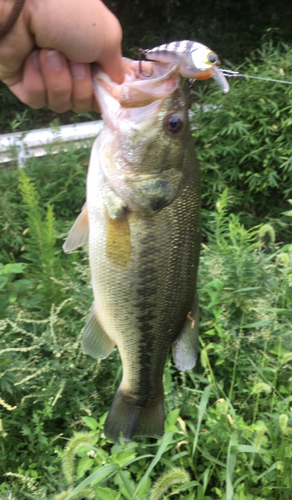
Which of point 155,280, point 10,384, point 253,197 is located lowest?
point 253,197

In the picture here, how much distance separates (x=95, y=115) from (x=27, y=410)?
3.75 m

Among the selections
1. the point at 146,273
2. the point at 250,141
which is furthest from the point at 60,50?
the point at 250,141

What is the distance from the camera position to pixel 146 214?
1096 mm

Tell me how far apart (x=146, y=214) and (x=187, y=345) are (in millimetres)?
476

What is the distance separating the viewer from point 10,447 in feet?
6.20

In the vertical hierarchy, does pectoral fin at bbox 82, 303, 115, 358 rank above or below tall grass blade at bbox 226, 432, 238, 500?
above

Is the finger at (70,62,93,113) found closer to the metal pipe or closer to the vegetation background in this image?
the vegetation background

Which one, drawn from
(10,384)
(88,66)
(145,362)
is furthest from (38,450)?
(88,66)

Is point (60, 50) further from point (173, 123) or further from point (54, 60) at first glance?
point (173, 123)

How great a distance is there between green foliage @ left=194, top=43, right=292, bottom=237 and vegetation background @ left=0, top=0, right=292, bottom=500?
16mm

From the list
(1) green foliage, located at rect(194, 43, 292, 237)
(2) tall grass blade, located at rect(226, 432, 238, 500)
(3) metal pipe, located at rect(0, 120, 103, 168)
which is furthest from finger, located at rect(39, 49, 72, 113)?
(1) green foliage, located at rect(194, 43, 292, 237)

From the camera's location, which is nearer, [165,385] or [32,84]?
[32,84]

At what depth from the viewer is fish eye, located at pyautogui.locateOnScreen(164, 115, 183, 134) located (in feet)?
3.53

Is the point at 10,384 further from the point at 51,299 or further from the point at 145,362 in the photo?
the point at 145,362
